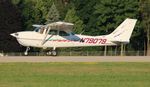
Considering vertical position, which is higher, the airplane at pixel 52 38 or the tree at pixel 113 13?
the tree at pixel 113 13

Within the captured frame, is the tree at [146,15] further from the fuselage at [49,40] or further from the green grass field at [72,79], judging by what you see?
the green grass field at [72,79]

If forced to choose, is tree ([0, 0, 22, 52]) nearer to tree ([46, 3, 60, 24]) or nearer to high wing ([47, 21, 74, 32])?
tree ([46, 3, 60, 24])

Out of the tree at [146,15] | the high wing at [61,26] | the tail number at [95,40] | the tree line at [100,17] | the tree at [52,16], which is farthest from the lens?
the tree at [52,16]

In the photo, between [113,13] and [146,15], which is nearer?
[146,15]

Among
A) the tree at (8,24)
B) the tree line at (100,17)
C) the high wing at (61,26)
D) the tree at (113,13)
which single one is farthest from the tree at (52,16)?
the high wing at (61,26)

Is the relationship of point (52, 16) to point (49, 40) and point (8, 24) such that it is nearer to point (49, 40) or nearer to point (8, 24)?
point (8, 24)

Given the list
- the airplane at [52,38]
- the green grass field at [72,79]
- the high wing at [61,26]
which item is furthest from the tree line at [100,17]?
the green grass field at [72,79]

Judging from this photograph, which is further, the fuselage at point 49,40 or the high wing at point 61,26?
the fuselage at point 49,40

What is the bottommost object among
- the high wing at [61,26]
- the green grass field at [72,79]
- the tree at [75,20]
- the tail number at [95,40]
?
the green grass field at [72,79]

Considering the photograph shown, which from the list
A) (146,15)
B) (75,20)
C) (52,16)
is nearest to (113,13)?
(146,15)

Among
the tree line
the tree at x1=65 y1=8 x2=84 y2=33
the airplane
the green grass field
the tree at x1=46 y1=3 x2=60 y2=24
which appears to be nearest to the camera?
the green grass field

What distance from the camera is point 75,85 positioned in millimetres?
19766

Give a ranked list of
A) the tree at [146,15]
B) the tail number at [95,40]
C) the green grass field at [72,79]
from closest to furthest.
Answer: the green grass field at [72,79], the tail number at [95,40], the tree at [146,15]

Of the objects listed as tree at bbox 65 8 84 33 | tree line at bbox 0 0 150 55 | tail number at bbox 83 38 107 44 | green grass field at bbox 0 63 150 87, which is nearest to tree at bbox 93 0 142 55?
tree line at bbox 0 0 150 55
